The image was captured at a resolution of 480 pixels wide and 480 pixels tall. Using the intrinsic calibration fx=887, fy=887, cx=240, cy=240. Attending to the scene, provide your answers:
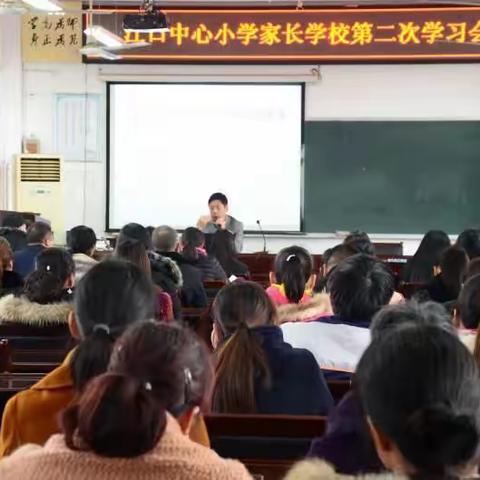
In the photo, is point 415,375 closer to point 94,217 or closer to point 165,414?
point 165,414

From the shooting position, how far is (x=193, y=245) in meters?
6.04

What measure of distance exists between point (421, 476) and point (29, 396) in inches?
43.7

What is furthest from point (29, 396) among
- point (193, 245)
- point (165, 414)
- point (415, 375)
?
point (193, 245)

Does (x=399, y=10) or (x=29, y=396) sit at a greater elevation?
(x=399, y=10)

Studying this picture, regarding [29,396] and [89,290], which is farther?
[89,290]

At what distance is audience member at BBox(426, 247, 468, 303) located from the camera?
195 inches

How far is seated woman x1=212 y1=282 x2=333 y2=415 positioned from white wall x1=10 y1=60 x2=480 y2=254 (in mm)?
7019

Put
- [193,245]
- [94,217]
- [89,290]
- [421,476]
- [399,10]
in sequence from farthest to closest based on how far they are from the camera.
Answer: [94,217], [399,10], [193,245], [89,290], [421,476]

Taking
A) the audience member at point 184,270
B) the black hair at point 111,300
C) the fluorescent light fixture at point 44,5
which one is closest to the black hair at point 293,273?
the audience member at point 184,270

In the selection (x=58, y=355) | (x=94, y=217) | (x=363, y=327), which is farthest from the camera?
(x=94, y=217)

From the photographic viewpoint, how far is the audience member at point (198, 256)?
19.7ft

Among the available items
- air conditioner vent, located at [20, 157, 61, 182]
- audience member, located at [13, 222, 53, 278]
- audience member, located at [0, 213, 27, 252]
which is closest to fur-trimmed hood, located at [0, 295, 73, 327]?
audience member, located at [13, 222, 53, 278]

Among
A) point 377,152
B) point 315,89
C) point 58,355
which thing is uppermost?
point 315,89

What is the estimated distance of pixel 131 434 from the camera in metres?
1.30
